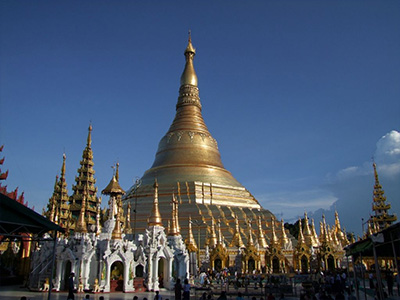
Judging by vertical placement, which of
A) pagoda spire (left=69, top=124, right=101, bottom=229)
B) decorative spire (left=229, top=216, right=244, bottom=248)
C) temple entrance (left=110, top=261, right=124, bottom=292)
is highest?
pagoda spire (left=69, top=124, right=101, bottom=229)

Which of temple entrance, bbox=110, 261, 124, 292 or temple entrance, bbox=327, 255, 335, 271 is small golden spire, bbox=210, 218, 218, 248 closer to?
temple entrance, bbox=327, 255, 335, 271

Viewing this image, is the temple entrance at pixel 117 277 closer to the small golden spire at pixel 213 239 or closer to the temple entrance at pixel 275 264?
the small golden spire at pixel 213 239

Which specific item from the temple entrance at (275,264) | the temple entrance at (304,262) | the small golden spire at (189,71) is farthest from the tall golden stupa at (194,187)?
the temple entrance at (304,262)

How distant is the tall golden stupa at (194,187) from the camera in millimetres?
40750

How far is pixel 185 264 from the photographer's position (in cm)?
2422

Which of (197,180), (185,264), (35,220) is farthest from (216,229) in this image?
(35,220)

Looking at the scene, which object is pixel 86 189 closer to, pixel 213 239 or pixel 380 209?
pixel 213 239

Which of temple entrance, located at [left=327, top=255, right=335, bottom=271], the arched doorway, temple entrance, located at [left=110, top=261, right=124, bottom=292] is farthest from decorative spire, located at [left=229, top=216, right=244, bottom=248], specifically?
the arched doorway

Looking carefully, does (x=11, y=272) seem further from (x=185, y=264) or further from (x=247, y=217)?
(x=247, y=217)

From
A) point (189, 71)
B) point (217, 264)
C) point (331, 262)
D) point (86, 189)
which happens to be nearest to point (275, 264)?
point (331, 262)

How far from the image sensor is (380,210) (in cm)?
4950

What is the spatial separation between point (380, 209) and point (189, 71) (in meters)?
33.1

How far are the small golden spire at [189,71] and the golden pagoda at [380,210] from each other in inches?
1146

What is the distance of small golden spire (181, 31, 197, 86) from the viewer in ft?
192
